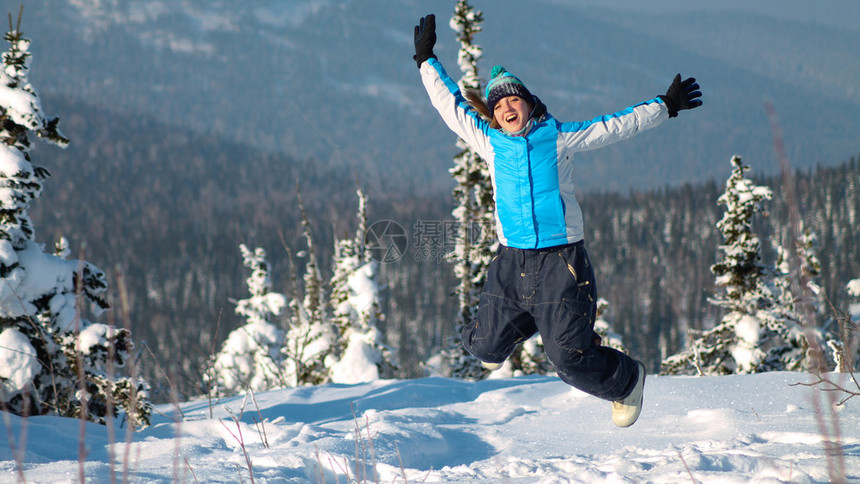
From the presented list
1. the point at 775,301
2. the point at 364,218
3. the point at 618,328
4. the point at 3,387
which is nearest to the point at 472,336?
the point at 3,387

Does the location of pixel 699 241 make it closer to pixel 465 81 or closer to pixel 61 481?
pixel 465 81

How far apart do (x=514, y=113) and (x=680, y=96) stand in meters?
1.26

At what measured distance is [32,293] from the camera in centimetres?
810

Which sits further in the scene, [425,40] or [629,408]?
[425,40]

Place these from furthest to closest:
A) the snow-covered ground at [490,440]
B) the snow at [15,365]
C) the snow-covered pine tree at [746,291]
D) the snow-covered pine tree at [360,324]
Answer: the snow-covered pine tree at [360,324] < the snow-covered pine tree at [746,291] < the snow at [15,365] < the snow-covered ground at [490,440]

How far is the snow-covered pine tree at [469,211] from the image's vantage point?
16219mm

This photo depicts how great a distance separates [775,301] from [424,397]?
11.7m

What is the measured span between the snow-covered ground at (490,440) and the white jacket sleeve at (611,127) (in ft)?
6.48

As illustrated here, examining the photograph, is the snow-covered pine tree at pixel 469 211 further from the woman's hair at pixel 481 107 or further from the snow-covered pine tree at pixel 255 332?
the woman's hair at pixel 481 107

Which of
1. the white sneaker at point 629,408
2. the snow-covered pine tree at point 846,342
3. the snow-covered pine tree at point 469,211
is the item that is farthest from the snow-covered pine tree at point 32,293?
the snow-covered pine tree at point 469,211

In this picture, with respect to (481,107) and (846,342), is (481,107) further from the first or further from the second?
(846,342)

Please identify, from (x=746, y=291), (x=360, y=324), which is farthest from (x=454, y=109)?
(x=360, y=324)

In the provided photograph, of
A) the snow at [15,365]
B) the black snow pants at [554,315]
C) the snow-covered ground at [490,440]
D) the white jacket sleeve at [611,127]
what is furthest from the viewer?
the snow at [15,365]

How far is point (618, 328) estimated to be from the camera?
322ft
